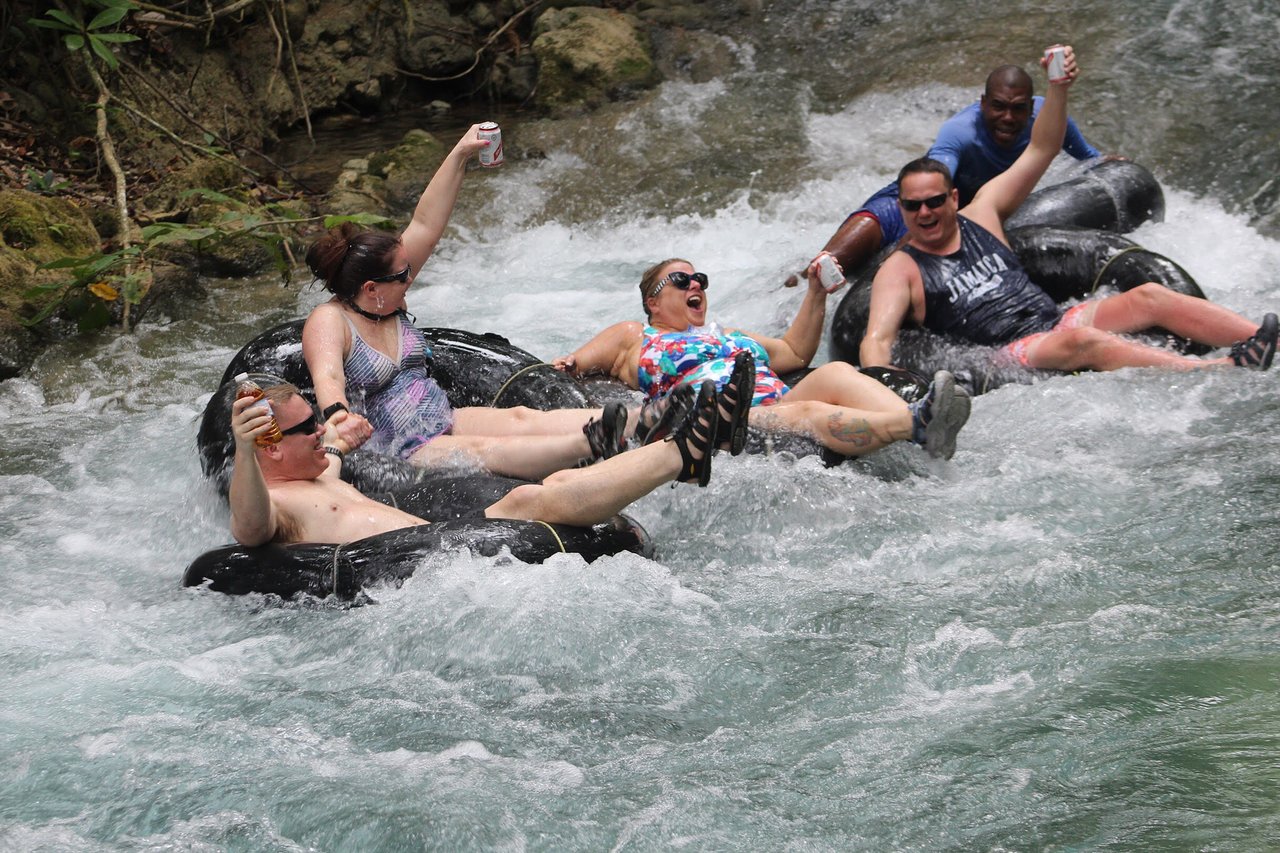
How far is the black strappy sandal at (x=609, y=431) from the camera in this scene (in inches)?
175

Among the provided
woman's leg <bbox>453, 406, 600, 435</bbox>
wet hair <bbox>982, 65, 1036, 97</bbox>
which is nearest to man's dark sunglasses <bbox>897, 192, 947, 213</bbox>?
wet hair <bbox>982, 65, 1036, 97</bbox>

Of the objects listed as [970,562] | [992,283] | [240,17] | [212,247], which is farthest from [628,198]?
[970,562]

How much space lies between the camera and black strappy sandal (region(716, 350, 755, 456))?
4148 millimetres

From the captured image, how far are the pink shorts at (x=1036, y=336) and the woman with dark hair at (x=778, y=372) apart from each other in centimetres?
78

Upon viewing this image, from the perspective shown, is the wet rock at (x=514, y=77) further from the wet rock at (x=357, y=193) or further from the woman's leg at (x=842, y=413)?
the woman's leg at (x=842, y=413)

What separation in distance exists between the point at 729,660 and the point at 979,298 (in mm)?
2601

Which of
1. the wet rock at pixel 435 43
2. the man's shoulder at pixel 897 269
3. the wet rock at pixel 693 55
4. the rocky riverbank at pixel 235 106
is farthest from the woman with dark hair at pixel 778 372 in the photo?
the wet rock at pixel 435 43

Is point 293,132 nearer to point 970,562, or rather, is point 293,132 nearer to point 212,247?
point 212,247

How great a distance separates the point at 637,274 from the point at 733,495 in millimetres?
3841

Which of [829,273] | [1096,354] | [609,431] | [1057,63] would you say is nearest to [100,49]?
[829,273]

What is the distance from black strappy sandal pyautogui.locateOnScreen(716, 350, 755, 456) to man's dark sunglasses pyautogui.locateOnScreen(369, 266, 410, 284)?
1.57 meters

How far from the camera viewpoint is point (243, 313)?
803cm

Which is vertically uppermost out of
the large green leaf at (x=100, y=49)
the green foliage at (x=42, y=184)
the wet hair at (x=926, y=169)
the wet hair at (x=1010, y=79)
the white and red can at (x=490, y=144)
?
the large green leaf at (x=100, y=49)

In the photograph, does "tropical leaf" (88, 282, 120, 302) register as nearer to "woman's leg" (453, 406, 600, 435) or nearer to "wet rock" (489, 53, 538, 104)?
"woman's leg" (453, 406, 600, 435)
